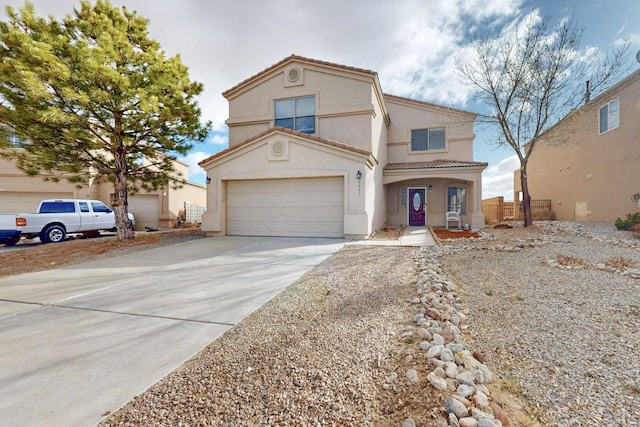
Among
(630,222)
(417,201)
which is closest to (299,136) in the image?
(417,201)

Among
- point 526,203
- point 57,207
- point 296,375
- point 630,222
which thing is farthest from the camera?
point 526,203

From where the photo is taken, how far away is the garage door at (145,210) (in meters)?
15.7

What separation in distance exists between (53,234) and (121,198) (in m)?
4.10

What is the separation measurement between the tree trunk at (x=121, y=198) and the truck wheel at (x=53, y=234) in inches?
140

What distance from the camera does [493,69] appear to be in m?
11.5

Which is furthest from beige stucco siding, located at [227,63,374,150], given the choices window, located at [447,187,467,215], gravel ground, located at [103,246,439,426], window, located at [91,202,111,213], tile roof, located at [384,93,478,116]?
gravel ground, located at [103,246,439,426]

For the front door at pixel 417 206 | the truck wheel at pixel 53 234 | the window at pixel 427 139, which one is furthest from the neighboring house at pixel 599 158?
the truck wheel at pixel 53 234

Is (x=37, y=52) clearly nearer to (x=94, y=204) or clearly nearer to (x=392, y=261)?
(x=94, y=204)

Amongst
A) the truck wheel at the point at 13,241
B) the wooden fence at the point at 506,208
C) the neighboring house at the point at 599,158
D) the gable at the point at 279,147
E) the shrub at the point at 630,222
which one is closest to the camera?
the shrub at the point at 630,222

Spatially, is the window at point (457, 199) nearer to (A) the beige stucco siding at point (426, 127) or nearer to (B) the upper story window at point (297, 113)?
(A) the beige stucco siding at point (426, 127)

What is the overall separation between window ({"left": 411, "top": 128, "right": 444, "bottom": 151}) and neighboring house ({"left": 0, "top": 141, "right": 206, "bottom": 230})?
13.9m

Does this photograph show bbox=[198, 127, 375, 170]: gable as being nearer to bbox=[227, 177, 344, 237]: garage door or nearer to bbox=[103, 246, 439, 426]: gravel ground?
bbox=[227, 177, 344, 237]: garage door

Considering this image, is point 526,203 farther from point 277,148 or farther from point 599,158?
point 277,148

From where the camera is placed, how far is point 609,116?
1198cm
